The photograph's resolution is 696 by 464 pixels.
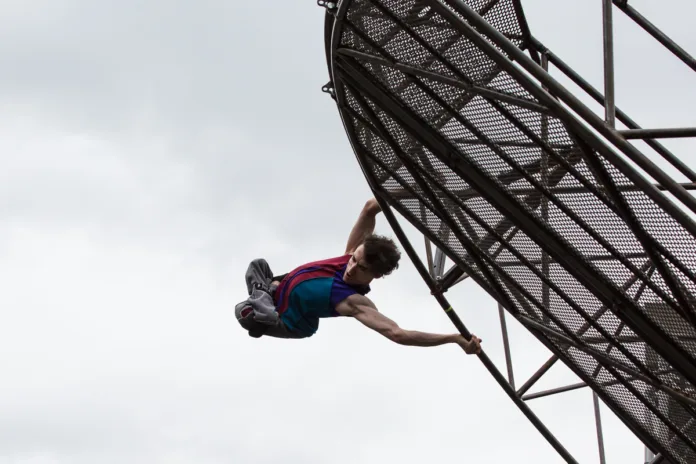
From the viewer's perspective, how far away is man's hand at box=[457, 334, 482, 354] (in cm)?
1106

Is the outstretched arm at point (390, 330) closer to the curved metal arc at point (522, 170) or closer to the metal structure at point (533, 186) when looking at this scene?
the metal structure at point (533, 186)

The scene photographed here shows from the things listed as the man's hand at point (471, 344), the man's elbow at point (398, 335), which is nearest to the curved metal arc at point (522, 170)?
the man's hand at point (471, 344)

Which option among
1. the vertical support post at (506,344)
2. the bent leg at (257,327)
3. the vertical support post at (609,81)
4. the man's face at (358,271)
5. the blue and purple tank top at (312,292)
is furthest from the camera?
the vertical support post at (506,344)

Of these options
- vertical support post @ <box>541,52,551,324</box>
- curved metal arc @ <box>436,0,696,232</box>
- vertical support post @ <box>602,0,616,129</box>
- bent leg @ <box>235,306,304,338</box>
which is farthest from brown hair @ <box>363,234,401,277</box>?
vertical support post @ <box>602,0,616,129</box>

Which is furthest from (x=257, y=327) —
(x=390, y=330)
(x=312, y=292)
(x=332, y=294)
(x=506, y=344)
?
Answer: (x=506, y=344)

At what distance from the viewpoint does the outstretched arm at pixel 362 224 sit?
1227 centimetres

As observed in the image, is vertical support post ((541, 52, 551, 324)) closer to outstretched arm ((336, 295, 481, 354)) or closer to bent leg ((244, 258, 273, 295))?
outstretched arm ((336, 295, 481, 354))

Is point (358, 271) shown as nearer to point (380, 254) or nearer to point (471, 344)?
point (380, 254)

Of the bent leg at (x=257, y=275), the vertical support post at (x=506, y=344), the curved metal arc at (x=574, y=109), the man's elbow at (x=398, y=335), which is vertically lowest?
the curved metal arc at (x=574, y=109)

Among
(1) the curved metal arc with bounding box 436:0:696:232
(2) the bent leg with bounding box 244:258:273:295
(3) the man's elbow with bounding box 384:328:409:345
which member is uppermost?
(2) the bent leg with bounding box 244:258:273:295

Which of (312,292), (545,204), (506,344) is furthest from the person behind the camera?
(506,344)

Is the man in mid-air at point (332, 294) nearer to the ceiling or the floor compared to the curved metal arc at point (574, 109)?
nearer to the ceiling

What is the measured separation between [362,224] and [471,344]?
1.91 metres

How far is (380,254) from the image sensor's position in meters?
11.5
